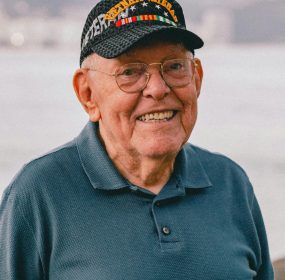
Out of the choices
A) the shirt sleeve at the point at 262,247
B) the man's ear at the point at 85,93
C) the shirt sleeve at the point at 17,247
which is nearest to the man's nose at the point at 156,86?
the man's ear at the point at 85,93

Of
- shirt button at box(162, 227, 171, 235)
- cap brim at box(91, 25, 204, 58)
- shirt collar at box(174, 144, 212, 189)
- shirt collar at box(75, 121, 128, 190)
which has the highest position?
cap brim at box(91, 25, 204, 58)

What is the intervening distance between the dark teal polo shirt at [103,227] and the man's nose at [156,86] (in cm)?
33

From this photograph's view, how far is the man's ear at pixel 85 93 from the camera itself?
2230 millimetres

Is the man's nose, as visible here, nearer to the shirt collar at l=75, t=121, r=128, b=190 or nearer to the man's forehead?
the man's forehead

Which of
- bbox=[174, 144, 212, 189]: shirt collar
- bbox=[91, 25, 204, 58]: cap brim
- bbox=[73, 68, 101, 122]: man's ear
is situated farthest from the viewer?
bbox=[174, 144, 212, 189]: shirt collar

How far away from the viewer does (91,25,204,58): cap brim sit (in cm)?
203

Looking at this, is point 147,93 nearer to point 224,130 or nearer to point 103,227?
point 103,227

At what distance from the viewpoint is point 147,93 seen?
207cm

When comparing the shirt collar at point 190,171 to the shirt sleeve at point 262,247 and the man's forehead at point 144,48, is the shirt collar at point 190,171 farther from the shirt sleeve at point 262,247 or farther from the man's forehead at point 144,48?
the man's forehead at point 144,48

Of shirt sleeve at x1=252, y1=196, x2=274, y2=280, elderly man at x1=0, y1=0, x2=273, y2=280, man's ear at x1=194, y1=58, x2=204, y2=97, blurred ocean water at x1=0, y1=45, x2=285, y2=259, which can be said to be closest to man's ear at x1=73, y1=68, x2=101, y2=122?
elderly man at x1=0, y1=0, x2=273, y2=280

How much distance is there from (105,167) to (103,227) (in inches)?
9.2

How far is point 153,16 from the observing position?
2131mm

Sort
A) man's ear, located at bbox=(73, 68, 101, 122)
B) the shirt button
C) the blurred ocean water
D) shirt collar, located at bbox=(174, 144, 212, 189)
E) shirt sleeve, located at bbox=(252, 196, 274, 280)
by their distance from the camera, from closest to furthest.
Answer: the shirt button < man's ear, located at bbox=(73, 68, 101, 122) < shirt collar, located at bbox=(174, 144, 212, 189) < shirt sleeve, located at bbox=(252, 196, 274, 280) < the blurred ocean water

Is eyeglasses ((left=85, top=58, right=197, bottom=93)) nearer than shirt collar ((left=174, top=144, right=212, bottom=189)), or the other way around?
eyeglasses ((left=85, top=58, right=197, bottom=93))
